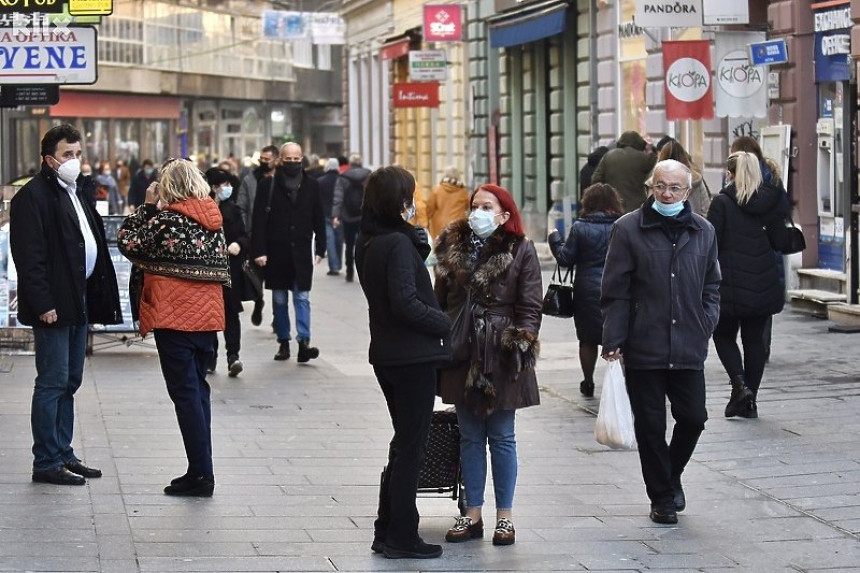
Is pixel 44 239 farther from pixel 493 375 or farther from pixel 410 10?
pixel 410 10

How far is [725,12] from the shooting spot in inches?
758

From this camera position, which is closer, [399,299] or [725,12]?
[399,299]

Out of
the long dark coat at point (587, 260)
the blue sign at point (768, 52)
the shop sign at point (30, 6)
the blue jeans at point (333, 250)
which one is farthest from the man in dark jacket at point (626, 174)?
the blue jeans at point (333, 250)

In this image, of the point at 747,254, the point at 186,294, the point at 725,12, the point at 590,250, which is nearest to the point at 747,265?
the point at 747,254

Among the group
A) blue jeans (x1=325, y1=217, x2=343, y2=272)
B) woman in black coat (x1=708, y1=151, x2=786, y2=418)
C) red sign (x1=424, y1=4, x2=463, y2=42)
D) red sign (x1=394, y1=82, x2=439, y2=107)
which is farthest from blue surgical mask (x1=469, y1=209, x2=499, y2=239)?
red sign (x1=424, y1=4, x2=463, y2=42)

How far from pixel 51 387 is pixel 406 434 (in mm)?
2527

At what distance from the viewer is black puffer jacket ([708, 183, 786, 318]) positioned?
1160cm

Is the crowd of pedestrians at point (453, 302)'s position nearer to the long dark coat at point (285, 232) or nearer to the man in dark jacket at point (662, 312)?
the man in dark jacket at point (662, 312)

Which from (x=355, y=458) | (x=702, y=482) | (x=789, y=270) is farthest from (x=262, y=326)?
(x=702, y=482)

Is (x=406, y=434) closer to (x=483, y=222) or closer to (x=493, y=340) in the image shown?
(x=493, y=340)

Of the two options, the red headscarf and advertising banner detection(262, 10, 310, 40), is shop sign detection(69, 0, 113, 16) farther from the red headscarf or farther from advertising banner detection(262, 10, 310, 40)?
advertising banner detection(262, 10, 310, 40)

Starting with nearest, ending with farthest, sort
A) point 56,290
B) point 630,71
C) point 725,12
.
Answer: point 56,290 → point 725,12 → point 630,71

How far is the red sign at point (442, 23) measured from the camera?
36.1 meters

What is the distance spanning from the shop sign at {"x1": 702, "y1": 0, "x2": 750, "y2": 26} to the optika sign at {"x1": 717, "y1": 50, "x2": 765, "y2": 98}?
1.17 meters
